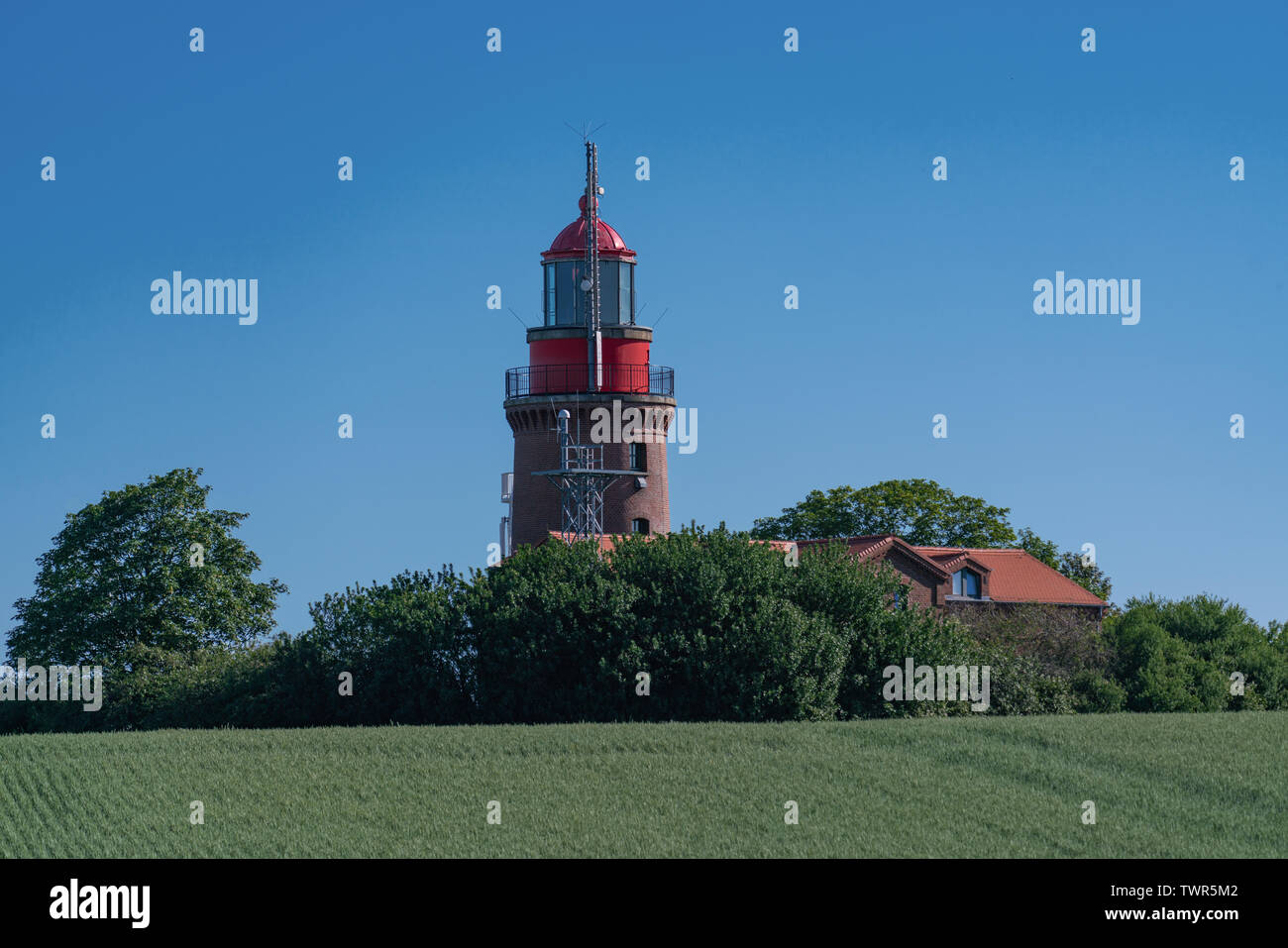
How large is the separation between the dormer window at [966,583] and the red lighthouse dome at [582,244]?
→ 2182cm

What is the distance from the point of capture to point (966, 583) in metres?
76.8

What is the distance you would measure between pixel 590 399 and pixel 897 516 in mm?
34295

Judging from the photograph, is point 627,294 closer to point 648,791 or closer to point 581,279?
→ point 581,279

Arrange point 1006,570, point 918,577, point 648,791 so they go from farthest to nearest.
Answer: point 1006,570
point 918,577
point 648,791

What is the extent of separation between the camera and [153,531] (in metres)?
65.7

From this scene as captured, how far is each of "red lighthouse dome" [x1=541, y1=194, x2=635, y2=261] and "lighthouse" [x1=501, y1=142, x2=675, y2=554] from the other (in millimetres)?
40

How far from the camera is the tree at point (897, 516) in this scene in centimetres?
9538

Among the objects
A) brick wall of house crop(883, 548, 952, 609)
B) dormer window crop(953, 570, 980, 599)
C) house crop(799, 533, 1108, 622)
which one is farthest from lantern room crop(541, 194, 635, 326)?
dormer window crop(953, 570, 980, 599)

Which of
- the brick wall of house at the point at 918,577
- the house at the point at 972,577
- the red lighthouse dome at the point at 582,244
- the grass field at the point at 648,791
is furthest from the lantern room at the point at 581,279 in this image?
the grass field at the point at 648,791

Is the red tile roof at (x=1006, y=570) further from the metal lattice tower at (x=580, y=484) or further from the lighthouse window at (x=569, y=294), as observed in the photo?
the lighthouse window at (x=569, y=294)

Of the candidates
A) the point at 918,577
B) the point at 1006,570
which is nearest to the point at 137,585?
the point at 918,577
